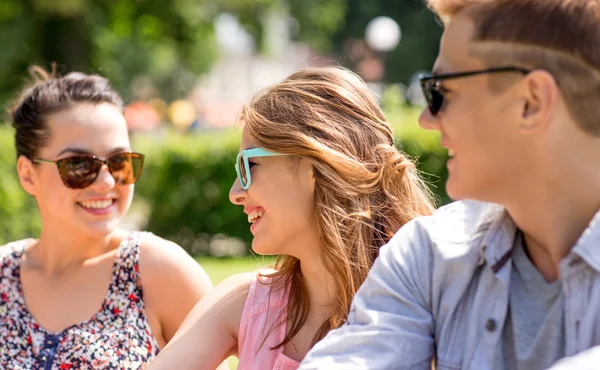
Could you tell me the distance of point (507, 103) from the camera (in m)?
1.81

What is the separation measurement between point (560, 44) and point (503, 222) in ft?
1.39

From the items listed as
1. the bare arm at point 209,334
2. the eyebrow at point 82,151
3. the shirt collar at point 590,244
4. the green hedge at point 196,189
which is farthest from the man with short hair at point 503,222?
the green hedge at point 196,189

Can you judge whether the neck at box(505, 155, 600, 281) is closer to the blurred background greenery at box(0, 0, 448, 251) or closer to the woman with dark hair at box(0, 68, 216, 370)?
the blurred background greenery at box(0, 0, 448, 251)

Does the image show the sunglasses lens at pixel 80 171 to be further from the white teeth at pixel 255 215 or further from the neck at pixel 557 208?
the neck at pixel 557 208

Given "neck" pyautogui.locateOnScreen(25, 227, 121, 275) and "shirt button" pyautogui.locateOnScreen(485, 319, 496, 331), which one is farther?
"neck" pyautogui.locateOnScreen(25, 227, 121, 275)

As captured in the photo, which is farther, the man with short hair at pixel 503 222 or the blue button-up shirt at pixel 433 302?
the blue button-up shirt at pixel 433 302

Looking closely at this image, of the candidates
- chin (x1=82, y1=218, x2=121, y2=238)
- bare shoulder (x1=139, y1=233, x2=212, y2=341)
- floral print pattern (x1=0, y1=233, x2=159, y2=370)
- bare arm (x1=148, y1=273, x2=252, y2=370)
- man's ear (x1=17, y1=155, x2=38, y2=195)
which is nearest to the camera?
bare arm (x1=148, y1=273, x2=252, y2=370)

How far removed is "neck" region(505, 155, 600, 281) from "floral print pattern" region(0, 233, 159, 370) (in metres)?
1.93

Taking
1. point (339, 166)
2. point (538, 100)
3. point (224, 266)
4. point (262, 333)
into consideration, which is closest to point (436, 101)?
point (538, 100)

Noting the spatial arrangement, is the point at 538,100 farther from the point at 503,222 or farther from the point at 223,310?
the point at 223,310

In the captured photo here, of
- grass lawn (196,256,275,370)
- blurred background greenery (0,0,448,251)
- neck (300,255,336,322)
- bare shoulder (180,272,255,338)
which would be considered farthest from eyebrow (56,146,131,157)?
grass lawn (196,256,275,370)

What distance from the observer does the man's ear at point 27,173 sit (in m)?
3.88

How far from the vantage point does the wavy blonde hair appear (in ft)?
8.88

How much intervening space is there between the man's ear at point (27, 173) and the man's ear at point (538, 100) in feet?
8.64
